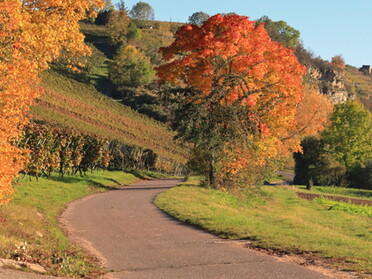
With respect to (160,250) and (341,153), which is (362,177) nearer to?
(341,153)

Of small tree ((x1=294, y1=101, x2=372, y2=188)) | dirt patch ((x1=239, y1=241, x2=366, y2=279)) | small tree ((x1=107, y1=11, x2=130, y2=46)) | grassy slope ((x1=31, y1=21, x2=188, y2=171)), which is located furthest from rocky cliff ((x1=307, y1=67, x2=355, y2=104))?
dirt patch ((x1=239, y1=241, x2=366, y2=279))

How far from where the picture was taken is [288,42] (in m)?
163

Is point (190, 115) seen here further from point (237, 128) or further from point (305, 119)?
point (305, 119)

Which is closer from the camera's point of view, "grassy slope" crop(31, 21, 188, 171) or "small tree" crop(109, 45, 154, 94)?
"grassy slope" crop(31, 21, 188, 171)

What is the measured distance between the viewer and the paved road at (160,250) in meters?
10.2

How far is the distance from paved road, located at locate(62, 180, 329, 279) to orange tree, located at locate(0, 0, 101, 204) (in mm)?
3156

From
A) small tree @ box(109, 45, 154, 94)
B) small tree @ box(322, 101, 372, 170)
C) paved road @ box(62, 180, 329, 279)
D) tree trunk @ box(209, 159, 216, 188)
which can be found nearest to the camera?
paved road @ box(62, 180, 329, 279)

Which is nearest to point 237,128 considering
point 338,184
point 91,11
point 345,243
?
point 91,11

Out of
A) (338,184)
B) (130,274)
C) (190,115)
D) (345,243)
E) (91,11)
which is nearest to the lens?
(130,274)

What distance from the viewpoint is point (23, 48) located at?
51.2 feet

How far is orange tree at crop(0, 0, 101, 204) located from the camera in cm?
1392

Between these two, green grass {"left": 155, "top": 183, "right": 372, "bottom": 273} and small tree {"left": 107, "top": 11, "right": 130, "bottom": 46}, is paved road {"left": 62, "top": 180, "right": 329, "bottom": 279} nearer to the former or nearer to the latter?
green grass {"left": 155, "top": 183, "right": 372, "bottom": 273}

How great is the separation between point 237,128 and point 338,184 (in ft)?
107

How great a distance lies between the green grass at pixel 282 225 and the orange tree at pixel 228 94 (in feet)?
8.66
